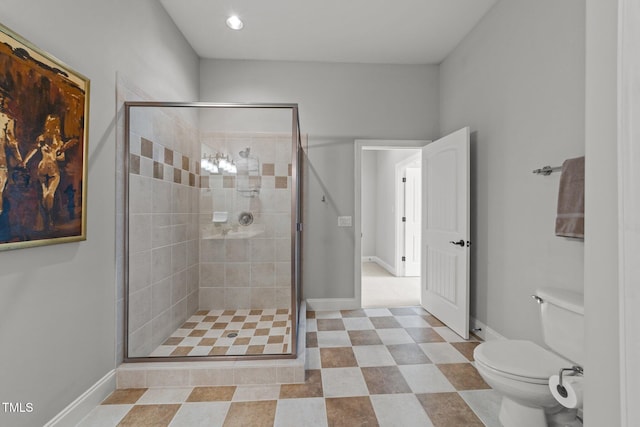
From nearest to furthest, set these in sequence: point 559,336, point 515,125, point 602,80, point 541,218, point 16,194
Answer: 1. point 602,80
2. point 16,194
3. point 559,336
4. point 541,218
5. point 515,125

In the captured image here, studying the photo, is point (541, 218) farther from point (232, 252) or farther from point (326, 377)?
point (232, 252)

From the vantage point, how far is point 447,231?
302 centimetres

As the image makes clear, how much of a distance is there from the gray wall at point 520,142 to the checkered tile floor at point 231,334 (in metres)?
1.71

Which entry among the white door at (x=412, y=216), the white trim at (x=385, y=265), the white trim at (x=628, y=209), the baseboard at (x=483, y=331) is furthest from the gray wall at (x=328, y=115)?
the white trim at (x=628, y=209)

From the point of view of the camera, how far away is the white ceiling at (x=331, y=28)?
2.61 m

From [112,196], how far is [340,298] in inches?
96.5

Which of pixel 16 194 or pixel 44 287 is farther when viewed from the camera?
pixel 44 287

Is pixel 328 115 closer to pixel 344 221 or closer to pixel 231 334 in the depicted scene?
pixel 344 221

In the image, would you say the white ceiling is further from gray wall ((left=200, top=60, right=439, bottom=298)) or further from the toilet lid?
the toilet lid

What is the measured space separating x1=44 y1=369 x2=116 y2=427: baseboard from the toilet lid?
2.08m

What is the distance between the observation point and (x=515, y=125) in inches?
92.1

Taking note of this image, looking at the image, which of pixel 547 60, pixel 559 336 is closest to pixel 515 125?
pixel 547 60

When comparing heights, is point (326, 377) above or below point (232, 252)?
below

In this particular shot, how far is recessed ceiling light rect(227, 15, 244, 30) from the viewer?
2.75 meters
